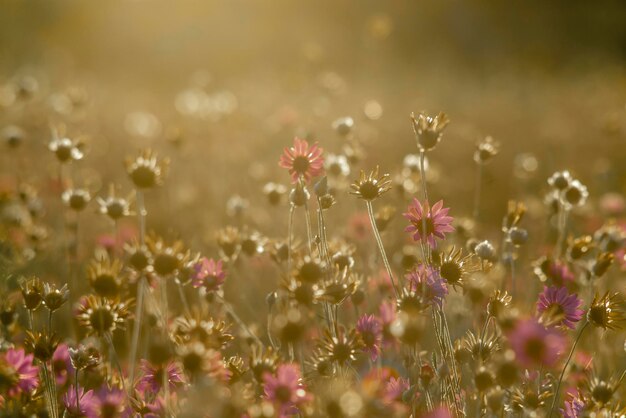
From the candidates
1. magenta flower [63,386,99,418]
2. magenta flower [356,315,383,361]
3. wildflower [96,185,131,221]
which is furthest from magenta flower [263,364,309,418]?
wildflower [96,185,131,221]

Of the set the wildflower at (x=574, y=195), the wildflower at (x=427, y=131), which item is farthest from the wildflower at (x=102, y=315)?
the wildflower at (x=574, y=195)

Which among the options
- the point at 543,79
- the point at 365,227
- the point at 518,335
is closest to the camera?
the point at 518,335

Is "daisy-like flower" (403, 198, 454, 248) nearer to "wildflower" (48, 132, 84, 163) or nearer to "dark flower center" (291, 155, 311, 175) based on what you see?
"dark flower center" (291, 155, 311, 175)

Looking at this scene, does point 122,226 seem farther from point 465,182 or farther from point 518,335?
point 518,335

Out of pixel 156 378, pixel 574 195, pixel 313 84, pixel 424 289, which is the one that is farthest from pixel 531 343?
pixel 313 84

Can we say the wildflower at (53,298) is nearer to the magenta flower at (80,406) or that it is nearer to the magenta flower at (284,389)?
the magenta flower at (80,406)

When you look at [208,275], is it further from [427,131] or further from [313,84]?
[313,84]

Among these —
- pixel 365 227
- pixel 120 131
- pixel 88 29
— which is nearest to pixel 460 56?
pixel 88 29
